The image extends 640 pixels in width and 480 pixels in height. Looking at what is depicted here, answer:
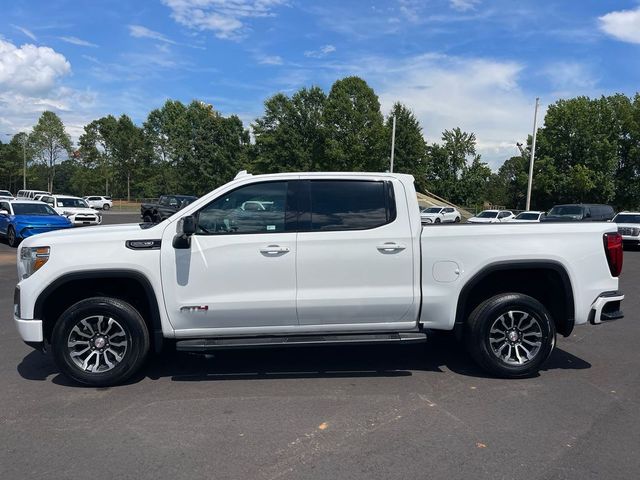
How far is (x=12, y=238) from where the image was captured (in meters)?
17.2

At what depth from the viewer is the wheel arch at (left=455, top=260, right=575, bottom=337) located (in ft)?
16.1

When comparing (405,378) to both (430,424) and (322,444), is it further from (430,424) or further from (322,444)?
(322,444)

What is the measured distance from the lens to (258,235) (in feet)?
15.7

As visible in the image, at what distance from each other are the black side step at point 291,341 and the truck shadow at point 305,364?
1.68 ft

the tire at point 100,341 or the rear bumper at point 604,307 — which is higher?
the rear bumper at point 604,307

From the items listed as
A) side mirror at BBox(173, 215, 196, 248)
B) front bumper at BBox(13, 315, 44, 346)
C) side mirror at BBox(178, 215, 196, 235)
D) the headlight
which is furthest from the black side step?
the headlight

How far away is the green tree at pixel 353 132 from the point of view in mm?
60531

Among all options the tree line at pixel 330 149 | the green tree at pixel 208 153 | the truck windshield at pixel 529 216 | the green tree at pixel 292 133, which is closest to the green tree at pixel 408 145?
the tree line at pixel 330 149

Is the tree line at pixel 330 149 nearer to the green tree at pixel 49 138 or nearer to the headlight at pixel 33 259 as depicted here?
the green tree at pixel 49 138

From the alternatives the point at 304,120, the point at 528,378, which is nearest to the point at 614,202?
the point at 304,120

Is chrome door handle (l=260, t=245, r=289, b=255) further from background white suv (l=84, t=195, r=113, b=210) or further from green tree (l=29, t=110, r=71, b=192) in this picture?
green tree (l=29, t=110, r=71, b=192)

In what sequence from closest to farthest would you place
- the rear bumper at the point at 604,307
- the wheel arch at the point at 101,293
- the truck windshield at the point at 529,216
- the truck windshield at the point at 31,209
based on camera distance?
the wheel arch at the point at 101,293 < the rear bumper at the point at 604,307 < the truck windshield at the point at 31,209 < the truck windshield at the point at 529,216

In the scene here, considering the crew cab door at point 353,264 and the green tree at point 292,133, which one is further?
the green tree at point 292,133

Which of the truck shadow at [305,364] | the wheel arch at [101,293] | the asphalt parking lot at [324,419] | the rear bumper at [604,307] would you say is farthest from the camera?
→ the truck shadow at [305,364]
